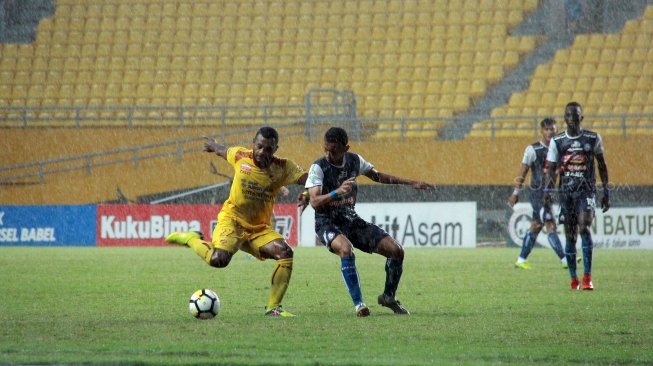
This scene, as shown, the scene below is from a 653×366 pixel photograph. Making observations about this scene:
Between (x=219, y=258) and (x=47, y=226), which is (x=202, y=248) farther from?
(x=47, y=226)

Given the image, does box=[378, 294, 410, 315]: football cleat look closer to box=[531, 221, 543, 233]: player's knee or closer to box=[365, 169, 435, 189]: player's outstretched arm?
box=[365, 169, 435, 189]: player's outstretched arm

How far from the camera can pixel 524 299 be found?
13.1m

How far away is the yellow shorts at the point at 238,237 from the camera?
11.2 meters

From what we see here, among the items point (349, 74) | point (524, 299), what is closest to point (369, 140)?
point (349, 74)

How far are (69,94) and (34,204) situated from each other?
18.2ft

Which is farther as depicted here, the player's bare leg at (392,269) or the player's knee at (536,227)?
the player's knee at (536,227)

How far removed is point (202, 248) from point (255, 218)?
59 centimetres

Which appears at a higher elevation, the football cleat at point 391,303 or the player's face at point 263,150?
the player's face at point 263,150

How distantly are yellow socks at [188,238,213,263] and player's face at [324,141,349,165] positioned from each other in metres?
1.39

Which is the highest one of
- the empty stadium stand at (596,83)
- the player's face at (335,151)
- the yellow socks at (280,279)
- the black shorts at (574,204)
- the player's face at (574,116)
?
the empty stadium stand at (596,83)

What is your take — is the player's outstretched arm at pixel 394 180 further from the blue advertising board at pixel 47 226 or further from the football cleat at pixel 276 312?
the blue advertising board at pixel 47 226

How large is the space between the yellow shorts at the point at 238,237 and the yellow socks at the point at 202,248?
74 millimetres

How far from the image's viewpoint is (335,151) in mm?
10922

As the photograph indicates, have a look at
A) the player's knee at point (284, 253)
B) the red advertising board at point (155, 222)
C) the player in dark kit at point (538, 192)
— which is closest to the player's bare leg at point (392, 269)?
the player's knee at point (284, 253)
